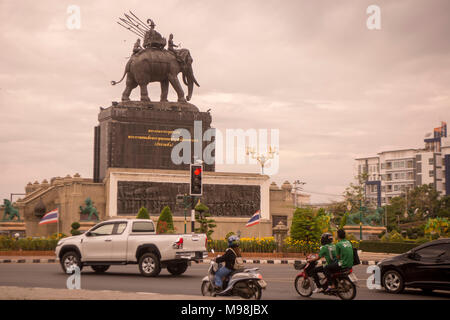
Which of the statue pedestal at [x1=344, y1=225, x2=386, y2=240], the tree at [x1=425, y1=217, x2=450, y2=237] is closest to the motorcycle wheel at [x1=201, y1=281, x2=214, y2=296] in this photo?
the tree at [x1=425, y1=217, x2=450, y2=237]

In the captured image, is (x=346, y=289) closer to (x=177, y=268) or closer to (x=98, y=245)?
(x=177, y=268)

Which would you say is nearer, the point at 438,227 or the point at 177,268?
the point at 177,268

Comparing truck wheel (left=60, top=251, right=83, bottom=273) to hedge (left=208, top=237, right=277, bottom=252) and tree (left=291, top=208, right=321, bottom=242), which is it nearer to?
hedge (left=208, top=237, right=277, bottom=252)

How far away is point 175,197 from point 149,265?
2557cm

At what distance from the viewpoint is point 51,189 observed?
4897 cm

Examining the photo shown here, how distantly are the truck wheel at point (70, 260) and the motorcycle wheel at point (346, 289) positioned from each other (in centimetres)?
1046

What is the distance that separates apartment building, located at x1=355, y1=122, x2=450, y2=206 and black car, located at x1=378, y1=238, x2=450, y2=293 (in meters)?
104

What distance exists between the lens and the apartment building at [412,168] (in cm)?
12756

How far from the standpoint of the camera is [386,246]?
40.3 meters

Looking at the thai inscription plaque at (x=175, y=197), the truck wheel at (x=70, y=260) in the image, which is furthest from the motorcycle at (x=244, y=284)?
the thai inscription plaque at (x=175, y=197)

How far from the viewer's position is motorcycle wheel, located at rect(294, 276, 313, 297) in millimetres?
15367

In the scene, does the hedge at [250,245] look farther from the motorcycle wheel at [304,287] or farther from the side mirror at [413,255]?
the motorcycle wheel at [304,287]

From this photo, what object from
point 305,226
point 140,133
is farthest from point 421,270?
point 140,133
